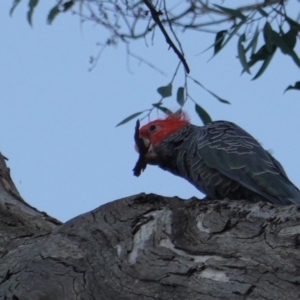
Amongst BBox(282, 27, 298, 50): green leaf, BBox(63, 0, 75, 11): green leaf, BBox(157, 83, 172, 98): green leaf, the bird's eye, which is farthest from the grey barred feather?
BBox(63, 0, 75, 11): green leaf

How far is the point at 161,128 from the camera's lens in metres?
4.52

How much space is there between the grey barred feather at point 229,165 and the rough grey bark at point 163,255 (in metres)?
1.09

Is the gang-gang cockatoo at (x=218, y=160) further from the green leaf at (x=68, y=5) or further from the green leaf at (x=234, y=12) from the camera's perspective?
the green leaf at (x=68, y=5)

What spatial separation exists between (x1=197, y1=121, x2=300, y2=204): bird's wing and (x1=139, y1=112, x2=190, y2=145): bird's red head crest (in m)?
0.30

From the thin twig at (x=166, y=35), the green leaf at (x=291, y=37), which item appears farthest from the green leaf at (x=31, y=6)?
the green leaf at (x=291, y=37)

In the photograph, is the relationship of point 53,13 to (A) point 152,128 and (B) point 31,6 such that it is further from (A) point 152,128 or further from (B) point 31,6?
(A) point 152,128

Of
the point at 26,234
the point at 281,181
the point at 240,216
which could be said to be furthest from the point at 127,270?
the point at 281,181

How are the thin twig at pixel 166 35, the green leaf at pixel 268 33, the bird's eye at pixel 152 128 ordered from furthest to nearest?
the bird's eye at pixel 152 128, the green leaf at pixel 268 33, the thin twig at pixel 166 35

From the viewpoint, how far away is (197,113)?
4344 millimetres

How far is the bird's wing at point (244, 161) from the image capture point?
373cm

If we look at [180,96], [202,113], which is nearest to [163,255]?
[180,96]

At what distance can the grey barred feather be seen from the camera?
3.76m

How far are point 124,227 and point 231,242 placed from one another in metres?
0.39

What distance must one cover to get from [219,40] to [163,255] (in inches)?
88.1
